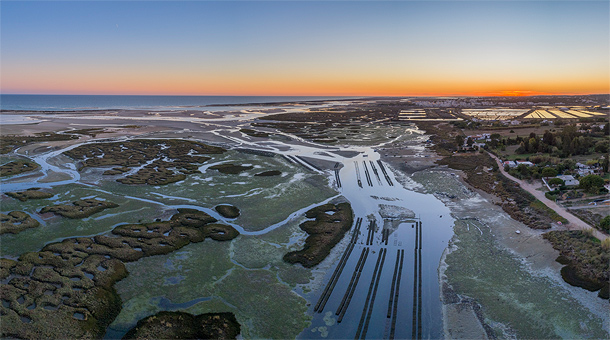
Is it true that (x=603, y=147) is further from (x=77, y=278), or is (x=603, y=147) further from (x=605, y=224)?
(x=77, y=278)

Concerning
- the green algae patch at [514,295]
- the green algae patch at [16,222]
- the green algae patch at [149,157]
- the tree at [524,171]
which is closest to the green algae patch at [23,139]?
the green algae patch at [149,157]

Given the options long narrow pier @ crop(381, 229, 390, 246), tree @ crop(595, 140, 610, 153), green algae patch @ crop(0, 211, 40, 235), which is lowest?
long narrow pier @ crop(381, 229, 390, 246)

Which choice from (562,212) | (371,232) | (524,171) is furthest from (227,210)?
(524,171)

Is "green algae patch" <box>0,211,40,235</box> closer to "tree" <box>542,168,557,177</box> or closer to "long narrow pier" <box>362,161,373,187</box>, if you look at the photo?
"long narrow pier" <box>362,161,373,187</box>

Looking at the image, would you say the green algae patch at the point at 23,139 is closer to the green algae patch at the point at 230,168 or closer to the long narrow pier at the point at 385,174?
the green algae patch at the point at 230,168

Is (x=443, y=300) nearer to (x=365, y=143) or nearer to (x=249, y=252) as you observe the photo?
Answer: (x=249, y=252)

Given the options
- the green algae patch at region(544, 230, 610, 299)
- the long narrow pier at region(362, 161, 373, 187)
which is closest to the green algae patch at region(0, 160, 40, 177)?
the long narrow pier at region(362, 161, 373, 187)
